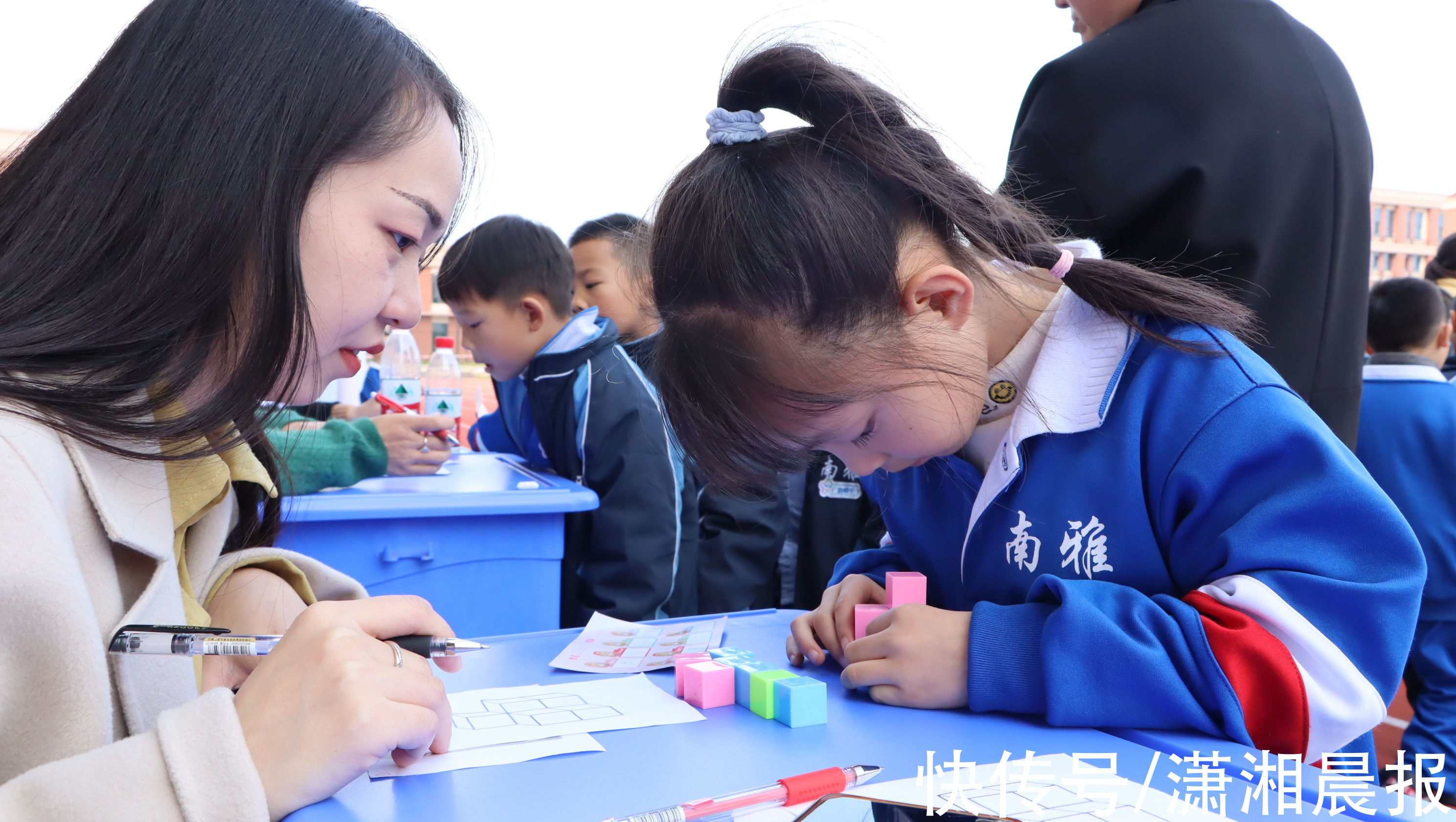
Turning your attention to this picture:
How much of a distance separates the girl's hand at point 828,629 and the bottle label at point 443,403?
1384mm

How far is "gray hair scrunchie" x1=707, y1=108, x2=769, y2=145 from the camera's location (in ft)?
2.69

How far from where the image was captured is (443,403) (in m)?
2.13

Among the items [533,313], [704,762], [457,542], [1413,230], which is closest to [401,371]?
[533,313]

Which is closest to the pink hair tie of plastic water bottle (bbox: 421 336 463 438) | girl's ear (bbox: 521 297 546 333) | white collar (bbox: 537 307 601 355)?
white collar (bbox: 537 307 601 355)

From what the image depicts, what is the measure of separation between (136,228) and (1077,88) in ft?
2.87

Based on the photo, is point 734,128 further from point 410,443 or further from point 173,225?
point 410,443

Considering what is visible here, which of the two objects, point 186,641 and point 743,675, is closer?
point 186,641

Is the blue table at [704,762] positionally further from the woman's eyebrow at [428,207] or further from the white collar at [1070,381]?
the woman's eyebrow at [428,207]

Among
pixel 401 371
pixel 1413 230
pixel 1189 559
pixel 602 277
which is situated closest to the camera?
pixel 1189 559

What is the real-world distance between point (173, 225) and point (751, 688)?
0.50 meters

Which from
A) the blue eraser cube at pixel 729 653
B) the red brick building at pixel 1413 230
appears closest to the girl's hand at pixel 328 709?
the blue eraser cube at pixel 729 653

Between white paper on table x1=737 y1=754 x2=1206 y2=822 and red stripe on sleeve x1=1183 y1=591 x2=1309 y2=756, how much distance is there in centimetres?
10

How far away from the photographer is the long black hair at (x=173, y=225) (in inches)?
24.2

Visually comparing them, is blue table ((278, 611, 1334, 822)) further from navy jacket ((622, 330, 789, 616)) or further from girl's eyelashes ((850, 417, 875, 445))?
navy jacket ((622, 330, 789, 616))
